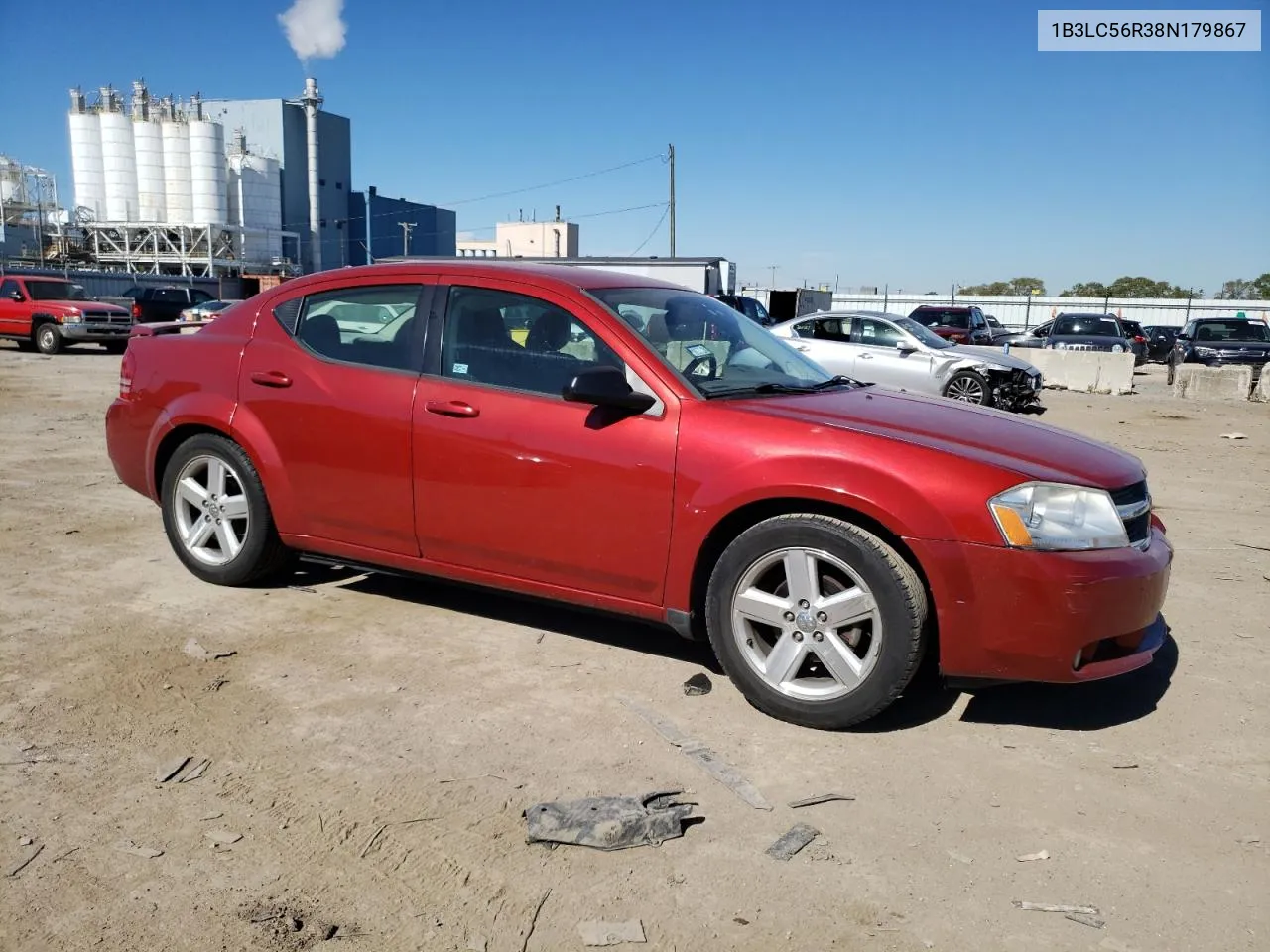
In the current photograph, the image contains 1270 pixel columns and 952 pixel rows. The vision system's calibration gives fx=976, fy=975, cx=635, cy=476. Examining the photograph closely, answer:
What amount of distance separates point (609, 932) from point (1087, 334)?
24.8 m

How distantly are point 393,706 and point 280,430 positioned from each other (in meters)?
1.62

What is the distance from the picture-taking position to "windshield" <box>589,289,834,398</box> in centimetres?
409

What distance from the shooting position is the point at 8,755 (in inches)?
127

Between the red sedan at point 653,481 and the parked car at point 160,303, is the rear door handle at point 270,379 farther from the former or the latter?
the parked car at point 160,303

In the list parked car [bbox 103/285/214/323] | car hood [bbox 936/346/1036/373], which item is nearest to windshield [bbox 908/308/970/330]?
car hood [bbox 936/346/1036/373]

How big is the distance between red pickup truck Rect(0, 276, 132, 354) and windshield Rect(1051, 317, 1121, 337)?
22.7 metres

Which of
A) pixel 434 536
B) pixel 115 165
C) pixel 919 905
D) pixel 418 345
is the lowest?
pixel 919 905

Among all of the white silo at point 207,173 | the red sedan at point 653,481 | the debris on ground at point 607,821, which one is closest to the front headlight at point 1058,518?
the red sedan at point 653,481

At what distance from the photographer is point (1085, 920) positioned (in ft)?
8.30

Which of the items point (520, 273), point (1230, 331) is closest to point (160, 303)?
point (520, 273)

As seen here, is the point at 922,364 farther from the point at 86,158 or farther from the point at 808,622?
the point at 86,158

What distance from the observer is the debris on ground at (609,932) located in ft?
7.89

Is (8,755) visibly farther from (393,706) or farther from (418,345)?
(418,345)

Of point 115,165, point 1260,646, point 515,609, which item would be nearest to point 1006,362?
point 1260,646
